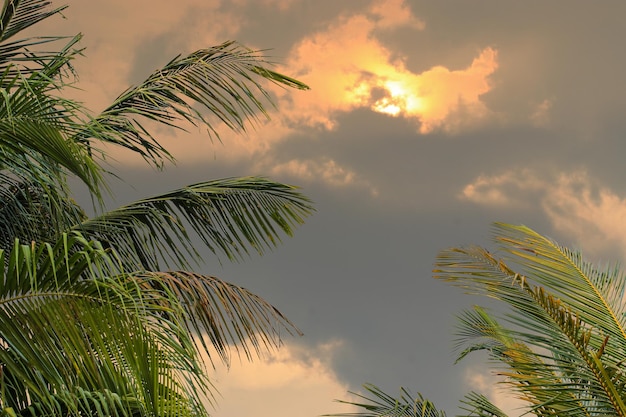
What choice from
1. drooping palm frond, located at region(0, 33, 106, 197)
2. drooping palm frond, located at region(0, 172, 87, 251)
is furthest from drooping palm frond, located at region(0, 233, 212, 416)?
drooping palm frond, located at region(0, 172, 87, 251)

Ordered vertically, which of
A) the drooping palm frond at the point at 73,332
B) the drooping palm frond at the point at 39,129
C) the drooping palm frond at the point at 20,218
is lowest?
the drooping palm frond at the point at 73,332

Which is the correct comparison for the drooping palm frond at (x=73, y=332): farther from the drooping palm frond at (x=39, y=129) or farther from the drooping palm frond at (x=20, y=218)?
the drooping palm frond at (x=20, y=218)

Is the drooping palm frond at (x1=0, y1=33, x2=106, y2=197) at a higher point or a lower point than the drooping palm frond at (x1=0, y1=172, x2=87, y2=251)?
lower

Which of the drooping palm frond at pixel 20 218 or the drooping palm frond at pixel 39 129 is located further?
the drooping palm frond at pixel 20 218

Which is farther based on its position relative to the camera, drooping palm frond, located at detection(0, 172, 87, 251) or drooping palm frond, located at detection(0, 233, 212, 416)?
drooping palm frond, located at detection(0, 172, 87, 251)

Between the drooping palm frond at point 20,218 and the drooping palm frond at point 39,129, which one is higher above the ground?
the drooping palm frond at point 20,218

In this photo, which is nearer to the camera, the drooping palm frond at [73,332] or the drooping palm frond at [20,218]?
the drooping palm frond at [73,332]

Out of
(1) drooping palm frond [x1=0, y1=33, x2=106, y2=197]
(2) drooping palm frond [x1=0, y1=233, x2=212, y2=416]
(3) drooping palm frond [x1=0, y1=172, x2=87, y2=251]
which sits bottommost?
(2) drooping palm frond [x1=0, y1=233, x2=212, y2=416]

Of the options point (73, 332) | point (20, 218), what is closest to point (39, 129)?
point (73, 332)

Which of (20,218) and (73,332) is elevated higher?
(20,218)

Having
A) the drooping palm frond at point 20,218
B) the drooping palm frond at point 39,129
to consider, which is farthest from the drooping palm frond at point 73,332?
the drooping palm frond at point 20,218

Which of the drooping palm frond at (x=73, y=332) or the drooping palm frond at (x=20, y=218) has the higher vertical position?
the drooping palm frond at (x=20, y=218)

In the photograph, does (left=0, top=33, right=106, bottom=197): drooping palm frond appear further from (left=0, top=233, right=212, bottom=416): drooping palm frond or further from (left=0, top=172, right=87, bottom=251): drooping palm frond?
(left=0, top=172, right=87, bottom=251): drooping palm frond

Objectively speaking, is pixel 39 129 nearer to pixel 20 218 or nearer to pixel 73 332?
pixel 73 332
